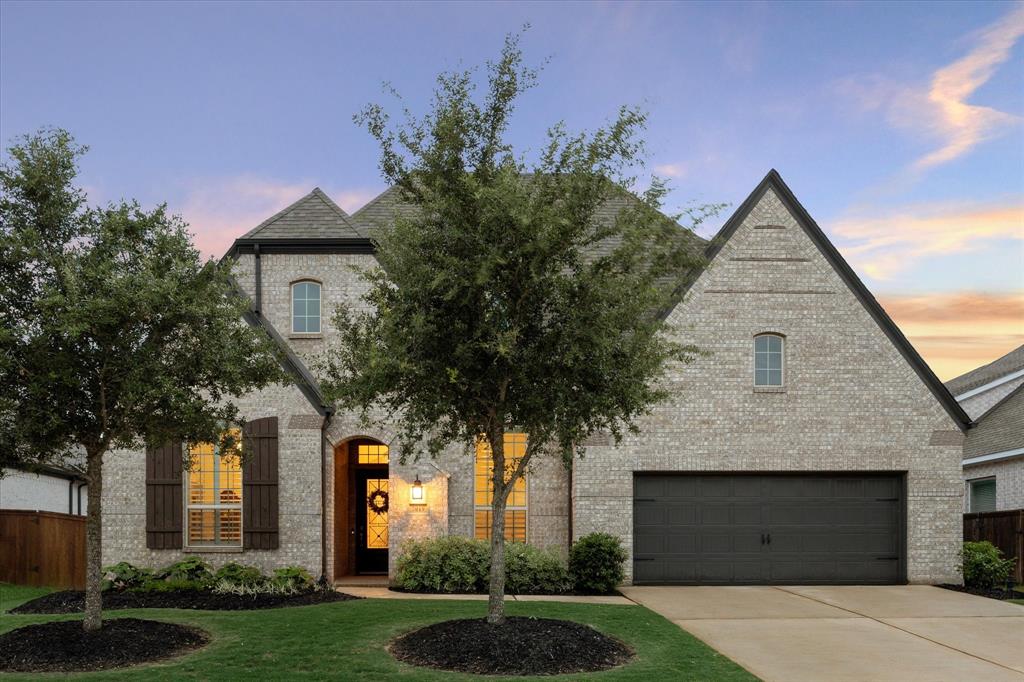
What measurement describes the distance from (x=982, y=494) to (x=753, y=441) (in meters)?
11.4

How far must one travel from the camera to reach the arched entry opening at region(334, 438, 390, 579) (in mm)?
19141

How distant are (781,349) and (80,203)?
1302cm

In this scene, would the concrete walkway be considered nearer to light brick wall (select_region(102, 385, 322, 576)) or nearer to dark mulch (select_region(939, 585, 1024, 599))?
light brick wall (select_region(102, 385, 322, 576))

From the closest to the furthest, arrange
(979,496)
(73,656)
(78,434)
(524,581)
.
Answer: (73,656)
(78,434)
(524,581)
(979,496)

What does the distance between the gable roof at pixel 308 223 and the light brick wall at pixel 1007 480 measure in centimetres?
1755

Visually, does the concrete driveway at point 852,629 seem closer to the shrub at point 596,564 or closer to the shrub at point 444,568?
the shrub at point 596,564

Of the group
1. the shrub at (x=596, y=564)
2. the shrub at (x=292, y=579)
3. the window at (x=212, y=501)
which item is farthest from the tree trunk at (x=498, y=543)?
the window at (x=212, y=501)

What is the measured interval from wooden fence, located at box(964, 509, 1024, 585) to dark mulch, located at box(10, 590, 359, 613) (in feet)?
46.9

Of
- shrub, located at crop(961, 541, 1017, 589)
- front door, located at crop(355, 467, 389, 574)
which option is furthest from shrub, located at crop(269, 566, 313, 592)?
shrub, located at crop(961, 541, 1017, 589)

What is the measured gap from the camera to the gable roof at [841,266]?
18.2m

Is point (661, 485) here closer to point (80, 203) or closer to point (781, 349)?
point (781, 349)

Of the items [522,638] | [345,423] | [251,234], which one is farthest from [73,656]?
[251,234]

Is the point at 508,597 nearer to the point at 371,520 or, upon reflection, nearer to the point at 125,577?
the point at 371,520

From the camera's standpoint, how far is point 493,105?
11.2 meters
